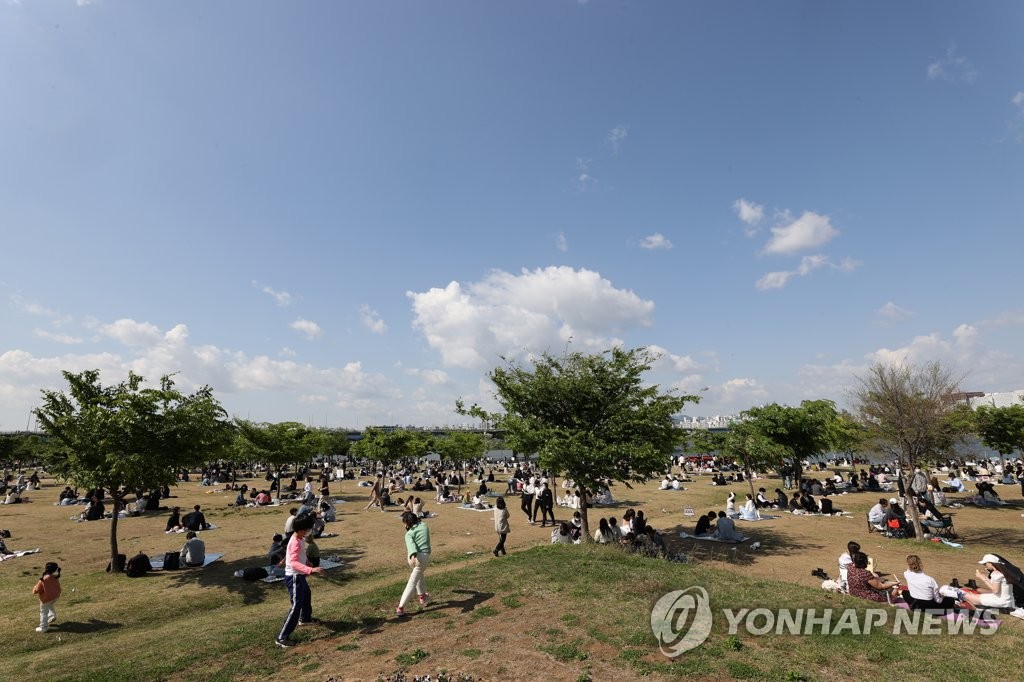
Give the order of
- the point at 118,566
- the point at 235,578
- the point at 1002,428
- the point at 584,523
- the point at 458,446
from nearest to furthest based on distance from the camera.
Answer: the point at 235,578 → the point at 118,566 → the point at 584,523 → the point at 1002,428 → the point at 458,446

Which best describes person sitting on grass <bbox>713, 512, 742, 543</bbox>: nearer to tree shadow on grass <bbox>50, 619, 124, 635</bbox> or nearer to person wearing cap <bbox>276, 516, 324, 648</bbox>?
person wearing cap <bbox>276, 516, 324, 648</bbox>

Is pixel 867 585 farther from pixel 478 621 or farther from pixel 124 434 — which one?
pixel 124 434

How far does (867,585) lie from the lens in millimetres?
10289

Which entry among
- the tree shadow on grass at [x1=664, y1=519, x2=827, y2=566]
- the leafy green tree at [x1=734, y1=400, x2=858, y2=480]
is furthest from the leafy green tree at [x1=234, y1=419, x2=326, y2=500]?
the leafy green tree at [x1=734, y1=400, x2=858, y2=480]

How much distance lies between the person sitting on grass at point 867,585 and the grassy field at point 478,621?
3.49ft

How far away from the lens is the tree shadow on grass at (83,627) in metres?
10.8

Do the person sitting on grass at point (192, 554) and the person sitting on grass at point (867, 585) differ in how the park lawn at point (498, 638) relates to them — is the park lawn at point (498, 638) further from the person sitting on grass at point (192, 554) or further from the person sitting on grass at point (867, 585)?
the person sitting on grass at point (192, 554)

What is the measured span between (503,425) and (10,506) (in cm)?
3255

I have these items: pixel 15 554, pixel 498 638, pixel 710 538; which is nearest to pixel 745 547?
pixel 710 538

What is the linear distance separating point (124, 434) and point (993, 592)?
21403 mm

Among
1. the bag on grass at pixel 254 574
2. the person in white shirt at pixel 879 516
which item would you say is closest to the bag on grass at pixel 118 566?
the bag on grass at pixel 254 574

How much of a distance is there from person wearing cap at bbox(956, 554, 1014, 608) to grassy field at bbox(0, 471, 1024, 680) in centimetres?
72

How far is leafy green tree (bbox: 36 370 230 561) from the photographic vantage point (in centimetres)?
1434

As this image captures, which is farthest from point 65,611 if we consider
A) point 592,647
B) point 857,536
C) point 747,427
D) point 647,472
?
point 747,427
